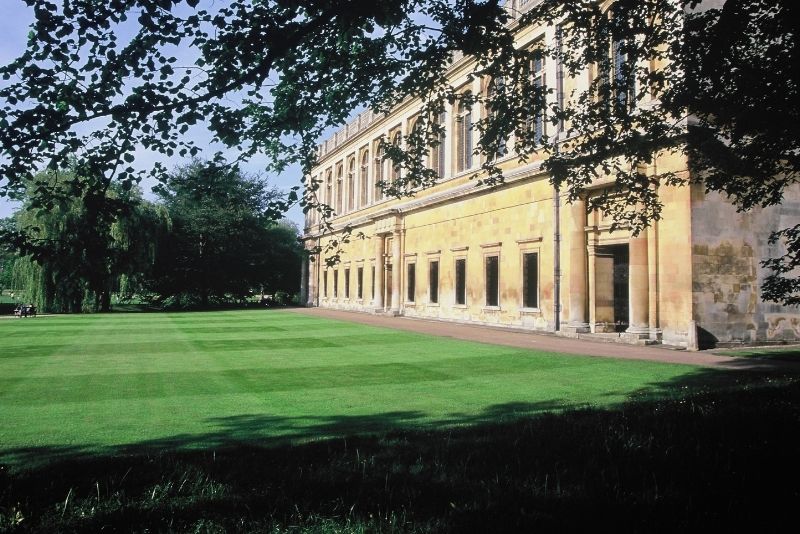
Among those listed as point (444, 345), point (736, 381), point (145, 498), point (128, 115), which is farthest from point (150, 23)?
point (444, 345)

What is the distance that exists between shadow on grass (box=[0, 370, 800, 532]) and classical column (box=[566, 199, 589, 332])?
15.8m

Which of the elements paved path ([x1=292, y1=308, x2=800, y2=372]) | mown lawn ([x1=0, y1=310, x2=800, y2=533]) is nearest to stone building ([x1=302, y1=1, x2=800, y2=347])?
paved path ([x1=292, y1=308, x2=800, y2=372])

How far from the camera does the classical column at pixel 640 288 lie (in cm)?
1969

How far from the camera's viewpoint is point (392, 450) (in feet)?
18.6

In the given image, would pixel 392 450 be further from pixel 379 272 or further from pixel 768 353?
pixel 379 272

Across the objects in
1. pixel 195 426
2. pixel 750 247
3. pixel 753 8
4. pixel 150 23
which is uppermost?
pixel 753 8

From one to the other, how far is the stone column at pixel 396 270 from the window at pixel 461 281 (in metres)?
7.29

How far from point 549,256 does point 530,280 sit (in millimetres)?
1846

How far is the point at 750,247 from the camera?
19.0 m

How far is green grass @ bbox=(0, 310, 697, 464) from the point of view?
25.6 feet

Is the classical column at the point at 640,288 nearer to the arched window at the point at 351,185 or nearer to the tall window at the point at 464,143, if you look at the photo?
the tall window at the point at 464,143

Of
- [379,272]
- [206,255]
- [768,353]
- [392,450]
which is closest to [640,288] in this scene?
[768,353]

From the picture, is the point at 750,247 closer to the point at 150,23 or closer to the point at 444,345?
the point at 444,345

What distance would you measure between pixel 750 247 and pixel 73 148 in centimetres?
1953
